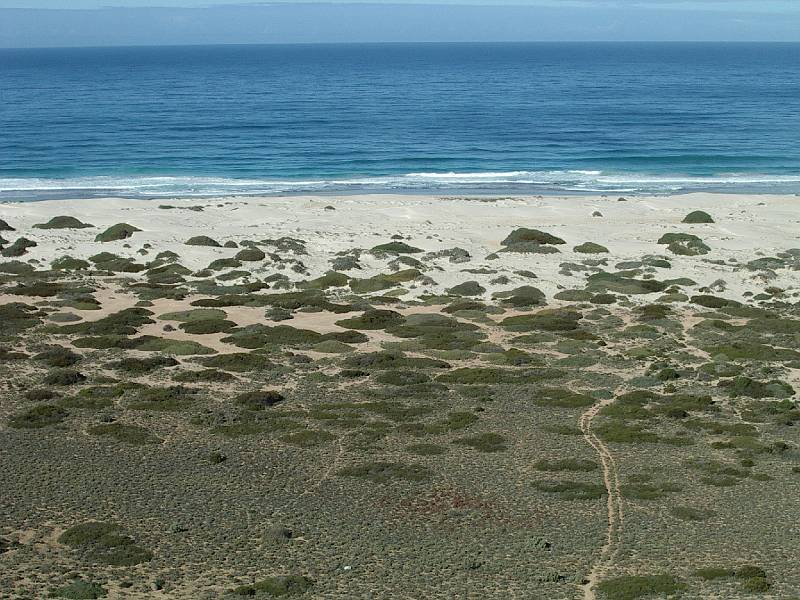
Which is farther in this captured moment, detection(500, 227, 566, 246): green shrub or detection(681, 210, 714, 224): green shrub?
detection(681, 210, 714, 224): green shrub

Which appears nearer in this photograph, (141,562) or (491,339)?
(141,562)

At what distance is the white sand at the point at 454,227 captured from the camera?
61.3 m

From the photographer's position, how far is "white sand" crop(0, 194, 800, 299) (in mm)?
61281

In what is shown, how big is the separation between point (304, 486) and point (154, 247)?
119 feet

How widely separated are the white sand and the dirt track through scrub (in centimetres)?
1954

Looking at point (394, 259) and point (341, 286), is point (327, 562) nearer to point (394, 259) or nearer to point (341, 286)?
point (341, 286)

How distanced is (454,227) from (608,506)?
43257mm

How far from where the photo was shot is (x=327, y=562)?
89.2 feet

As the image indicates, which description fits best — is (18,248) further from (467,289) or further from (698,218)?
(698,218)

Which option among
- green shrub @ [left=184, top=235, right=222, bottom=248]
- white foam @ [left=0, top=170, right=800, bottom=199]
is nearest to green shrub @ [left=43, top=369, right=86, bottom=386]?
green shrub @ [left=184, top=235, right=222, bottom=248]

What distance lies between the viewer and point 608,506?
30.8 meters

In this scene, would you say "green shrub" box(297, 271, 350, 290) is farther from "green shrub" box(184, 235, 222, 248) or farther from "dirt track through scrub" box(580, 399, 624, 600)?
"dirt track through scrub" box(580, 399, 624, 600)

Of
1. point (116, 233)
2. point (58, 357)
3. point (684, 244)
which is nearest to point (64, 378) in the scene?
point (58, 357)

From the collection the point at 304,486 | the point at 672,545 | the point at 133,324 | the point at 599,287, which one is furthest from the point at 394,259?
the point at 672,545
